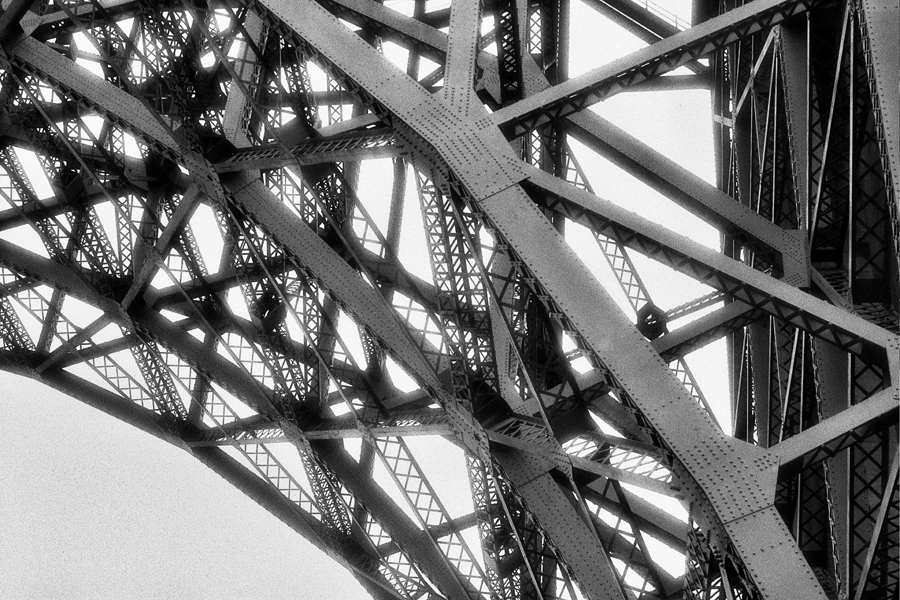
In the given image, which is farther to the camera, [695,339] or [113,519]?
[113,519]

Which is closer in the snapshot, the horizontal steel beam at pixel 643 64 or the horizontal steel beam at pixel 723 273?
the horizontal steel beam at pixel 723 273

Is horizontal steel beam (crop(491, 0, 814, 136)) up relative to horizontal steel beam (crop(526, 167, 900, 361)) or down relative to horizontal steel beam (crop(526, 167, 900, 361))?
Result: up

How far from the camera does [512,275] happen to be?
10852 mm

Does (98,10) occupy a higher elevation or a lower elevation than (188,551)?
lower

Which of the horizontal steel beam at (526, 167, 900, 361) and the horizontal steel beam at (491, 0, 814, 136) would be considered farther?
the horizontal steel beam at (491, 0, 814, 136)

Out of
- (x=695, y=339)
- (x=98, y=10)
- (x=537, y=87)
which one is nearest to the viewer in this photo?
(x=695, y=339)

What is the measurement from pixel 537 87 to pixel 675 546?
18.5 ft

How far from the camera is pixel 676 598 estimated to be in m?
13.5

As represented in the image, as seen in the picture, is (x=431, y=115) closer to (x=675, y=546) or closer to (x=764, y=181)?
(x=764, y=181)

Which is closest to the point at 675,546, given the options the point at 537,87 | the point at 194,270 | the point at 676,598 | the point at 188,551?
the point at 676,598

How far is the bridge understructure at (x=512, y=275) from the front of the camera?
9578 millimetres

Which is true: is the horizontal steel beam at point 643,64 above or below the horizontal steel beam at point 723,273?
above

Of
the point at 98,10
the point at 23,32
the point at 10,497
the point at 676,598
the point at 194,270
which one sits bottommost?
the point at 676,598

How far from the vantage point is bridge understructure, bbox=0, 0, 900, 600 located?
377 inches
